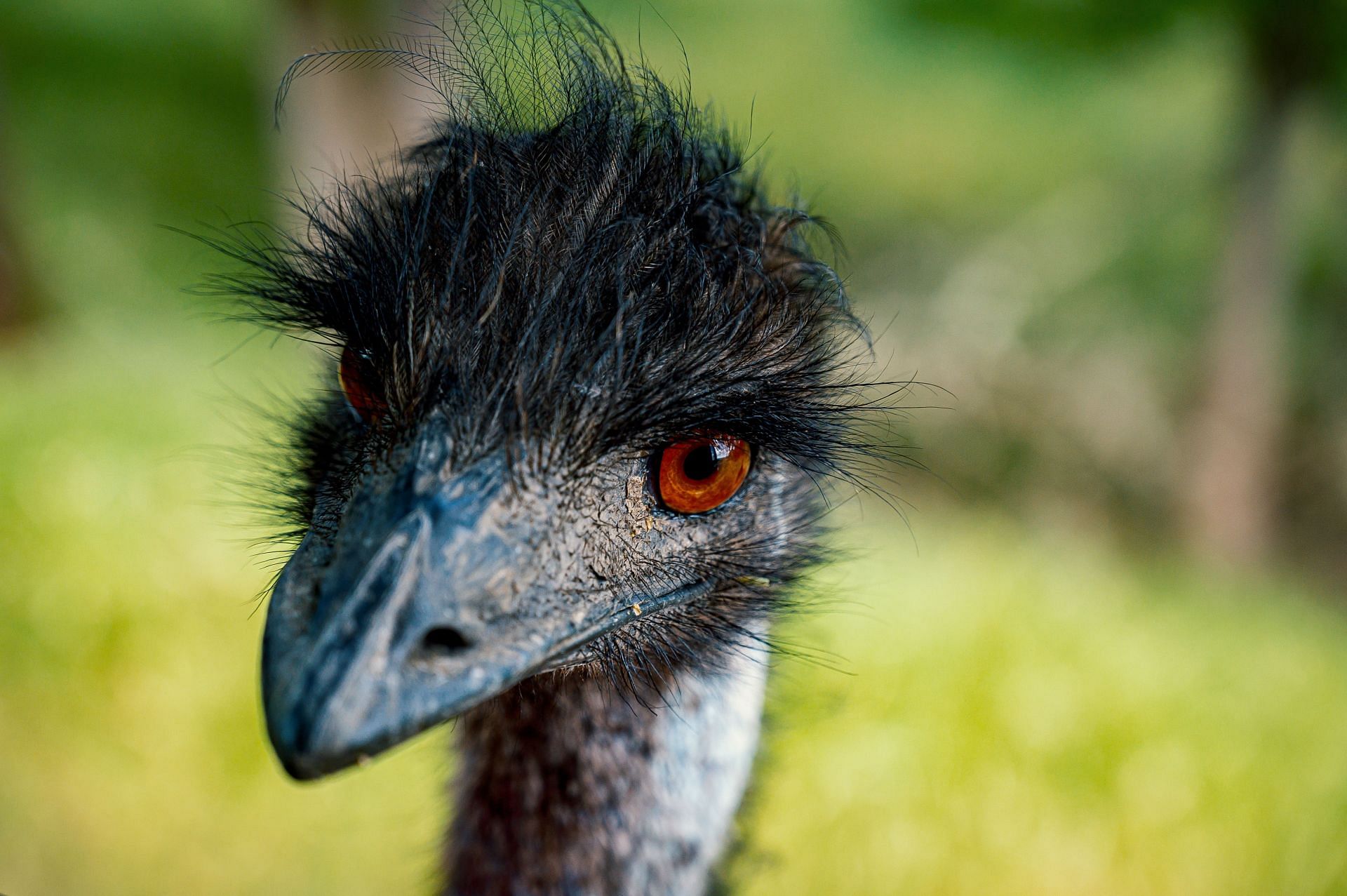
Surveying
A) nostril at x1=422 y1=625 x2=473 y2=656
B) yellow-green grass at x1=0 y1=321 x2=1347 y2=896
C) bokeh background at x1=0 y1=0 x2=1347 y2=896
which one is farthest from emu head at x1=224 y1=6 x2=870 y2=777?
yellow-green grass at x1=0 y1=321 x2=1347 y2=896

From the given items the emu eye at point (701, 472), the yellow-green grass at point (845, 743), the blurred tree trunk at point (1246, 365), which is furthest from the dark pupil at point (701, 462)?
the blurred tree trunk at point (1246, 365)

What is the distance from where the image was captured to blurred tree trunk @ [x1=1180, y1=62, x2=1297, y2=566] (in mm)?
4426

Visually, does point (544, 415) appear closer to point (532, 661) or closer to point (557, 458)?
point (557, 458)

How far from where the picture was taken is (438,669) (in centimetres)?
83

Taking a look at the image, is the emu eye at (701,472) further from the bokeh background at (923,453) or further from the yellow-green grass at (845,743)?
the yellow-green grass at (845,743)

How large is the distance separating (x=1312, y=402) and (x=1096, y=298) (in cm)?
116

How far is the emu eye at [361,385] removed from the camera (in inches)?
40.5

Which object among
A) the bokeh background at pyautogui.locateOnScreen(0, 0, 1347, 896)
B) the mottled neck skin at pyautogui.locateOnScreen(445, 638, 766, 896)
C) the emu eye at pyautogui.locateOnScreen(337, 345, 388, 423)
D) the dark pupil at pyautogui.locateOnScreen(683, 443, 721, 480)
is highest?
the bokeh background at pyautogui.locateOnScreen(0, 0, 1347, 896)

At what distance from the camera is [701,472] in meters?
1.06

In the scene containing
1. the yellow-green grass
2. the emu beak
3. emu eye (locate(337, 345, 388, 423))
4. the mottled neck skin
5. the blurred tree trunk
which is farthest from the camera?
the blurred tree trunk

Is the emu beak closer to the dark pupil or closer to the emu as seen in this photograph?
the emu

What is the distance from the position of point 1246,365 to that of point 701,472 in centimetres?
440

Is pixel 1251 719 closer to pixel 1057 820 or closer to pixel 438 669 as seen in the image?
pixel 1057 820

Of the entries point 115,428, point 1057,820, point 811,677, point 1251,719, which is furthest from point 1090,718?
point 115,428
